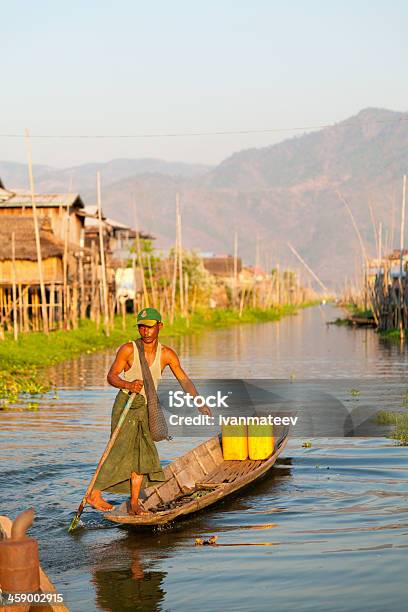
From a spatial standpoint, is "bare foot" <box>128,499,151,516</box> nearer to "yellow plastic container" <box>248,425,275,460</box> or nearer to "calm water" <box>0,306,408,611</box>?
"calm water" <box>0,306,408,611</box>

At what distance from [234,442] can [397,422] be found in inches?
150

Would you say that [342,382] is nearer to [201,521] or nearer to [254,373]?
[254,373]

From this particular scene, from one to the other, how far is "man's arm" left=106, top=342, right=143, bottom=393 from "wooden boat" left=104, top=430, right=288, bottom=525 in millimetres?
980

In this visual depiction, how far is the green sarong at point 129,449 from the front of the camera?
7961mm

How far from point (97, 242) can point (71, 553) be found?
37165mm

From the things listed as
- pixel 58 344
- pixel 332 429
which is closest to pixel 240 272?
pixel 58 344

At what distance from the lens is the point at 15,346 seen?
23328 mm

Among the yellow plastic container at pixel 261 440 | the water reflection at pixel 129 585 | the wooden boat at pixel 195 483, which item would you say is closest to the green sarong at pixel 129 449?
the wooden boat at pixel 195 483

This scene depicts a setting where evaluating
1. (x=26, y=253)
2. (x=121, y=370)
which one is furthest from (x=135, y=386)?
(x=26, y=253)

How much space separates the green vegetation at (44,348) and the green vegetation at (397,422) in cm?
574

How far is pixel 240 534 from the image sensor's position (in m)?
8.02

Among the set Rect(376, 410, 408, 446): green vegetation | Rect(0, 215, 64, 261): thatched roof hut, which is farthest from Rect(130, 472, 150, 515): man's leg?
Rect(0, 215, 64, 261): thatched roof hut

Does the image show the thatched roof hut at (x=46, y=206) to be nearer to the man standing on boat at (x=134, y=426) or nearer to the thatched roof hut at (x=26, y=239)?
the thatched roof hut at (x=26, y=239)

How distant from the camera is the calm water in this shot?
6602 mm
